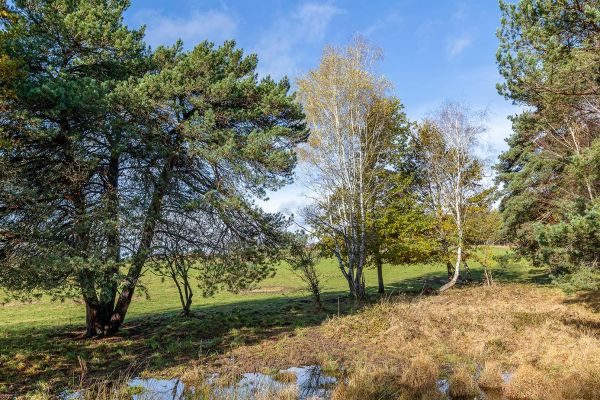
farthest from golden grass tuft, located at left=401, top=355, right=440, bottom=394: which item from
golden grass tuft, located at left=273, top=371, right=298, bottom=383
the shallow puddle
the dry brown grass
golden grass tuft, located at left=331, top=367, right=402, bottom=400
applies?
golden grass tuft, located at left=273, top=371, right=298, bottom=383

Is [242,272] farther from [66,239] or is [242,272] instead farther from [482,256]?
[482,256]

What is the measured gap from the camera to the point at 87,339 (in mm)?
14297

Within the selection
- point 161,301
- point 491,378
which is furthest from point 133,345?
point 161,301

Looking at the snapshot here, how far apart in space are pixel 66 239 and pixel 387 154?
638 inches

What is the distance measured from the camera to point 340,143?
19.2m

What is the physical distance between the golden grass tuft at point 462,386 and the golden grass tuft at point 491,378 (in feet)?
0.75

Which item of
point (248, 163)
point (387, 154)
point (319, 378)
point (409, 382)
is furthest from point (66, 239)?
point (387, 154)

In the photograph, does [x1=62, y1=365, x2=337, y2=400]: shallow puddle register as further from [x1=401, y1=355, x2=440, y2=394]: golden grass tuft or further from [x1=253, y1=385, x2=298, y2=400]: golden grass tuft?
[x1=401, y1=355, x2=440, y2=394]: golden grass tuft

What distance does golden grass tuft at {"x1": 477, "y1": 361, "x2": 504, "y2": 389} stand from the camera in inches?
335

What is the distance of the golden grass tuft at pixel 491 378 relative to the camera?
8.52 metres

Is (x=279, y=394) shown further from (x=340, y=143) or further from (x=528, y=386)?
(x=340, y=143)

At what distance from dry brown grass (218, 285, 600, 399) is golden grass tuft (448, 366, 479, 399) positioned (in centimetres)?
25

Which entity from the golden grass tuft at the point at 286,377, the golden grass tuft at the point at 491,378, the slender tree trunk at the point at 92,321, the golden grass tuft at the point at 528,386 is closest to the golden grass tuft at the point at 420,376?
the golden grass tuft at the point at 491,378

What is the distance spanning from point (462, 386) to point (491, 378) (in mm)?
860
